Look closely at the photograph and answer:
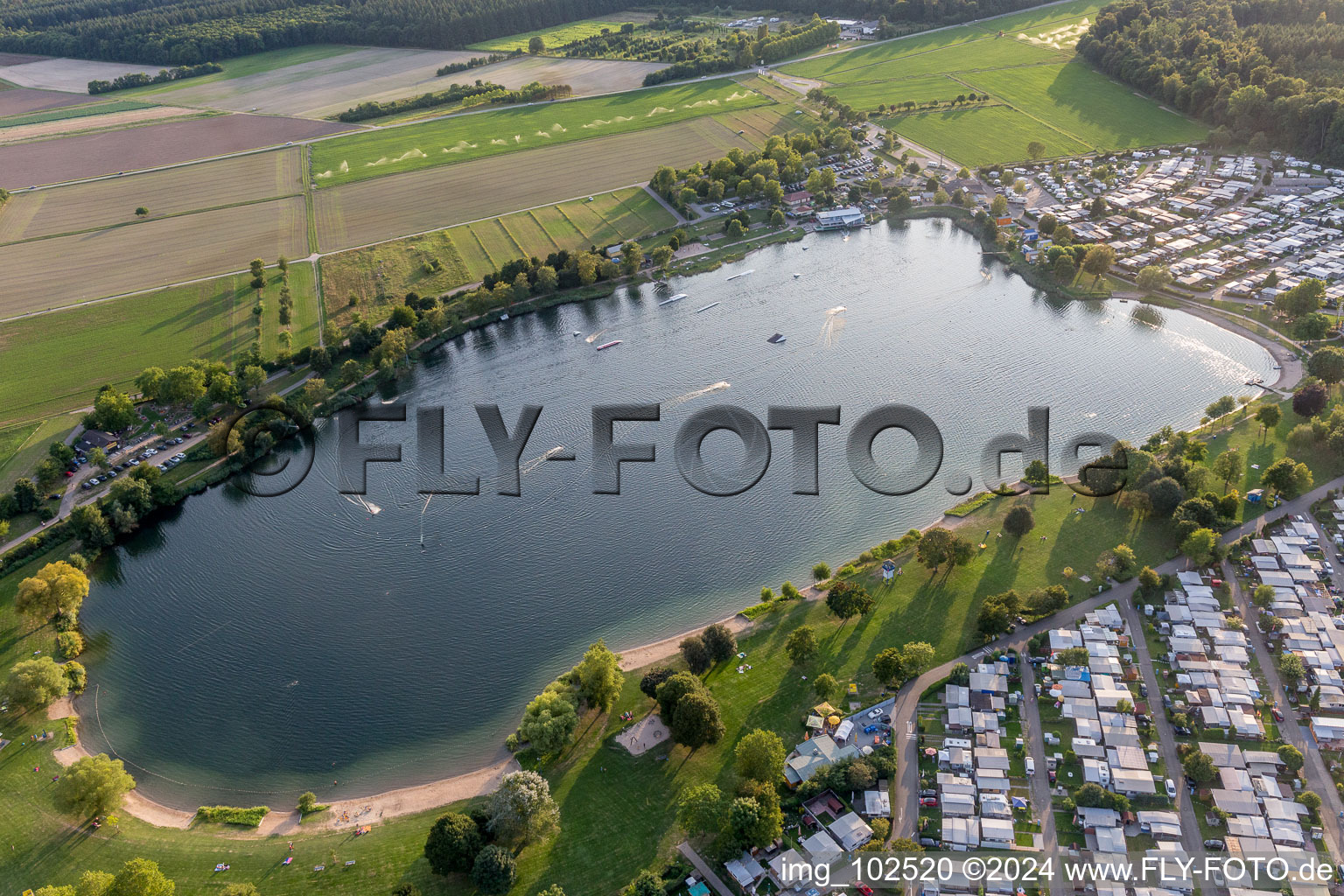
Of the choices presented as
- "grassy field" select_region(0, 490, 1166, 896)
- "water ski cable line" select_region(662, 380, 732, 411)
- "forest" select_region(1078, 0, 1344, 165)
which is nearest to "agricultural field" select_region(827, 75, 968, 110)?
"forest" select_region(1078, 0, 1344, 165)

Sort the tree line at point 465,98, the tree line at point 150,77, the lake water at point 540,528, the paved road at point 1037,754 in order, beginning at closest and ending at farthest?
the paved road at point 1037,754
the lake water at point 540,528
the tree line at point 465,98
the tree line at point 150,77

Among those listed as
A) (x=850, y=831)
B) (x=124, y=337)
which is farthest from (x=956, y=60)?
(x=850, y=831)

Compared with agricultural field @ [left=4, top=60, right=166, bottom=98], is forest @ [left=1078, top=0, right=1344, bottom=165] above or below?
below

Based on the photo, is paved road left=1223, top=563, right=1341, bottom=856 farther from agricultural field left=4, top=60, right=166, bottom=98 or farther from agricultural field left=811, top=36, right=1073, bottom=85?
agricultural field left=4, top=60, right=166, bottom=98

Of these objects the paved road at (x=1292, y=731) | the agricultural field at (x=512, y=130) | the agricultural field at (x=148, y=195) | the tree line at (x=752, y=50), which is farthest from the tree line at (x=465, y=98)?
the paved road at (x=1292, y=731)

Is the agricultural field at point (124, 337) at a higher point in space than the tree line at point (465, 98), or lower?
lower

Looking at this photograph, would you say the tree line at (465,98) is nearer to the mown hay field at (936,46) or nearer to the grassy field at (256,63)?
the grassy field at (256,63)

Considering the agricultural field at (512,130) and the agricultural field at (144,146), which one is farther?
the agricultural field at (512,130)

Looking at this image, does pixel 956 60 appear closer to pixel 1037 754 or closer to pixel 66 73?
pixel 1037 754
